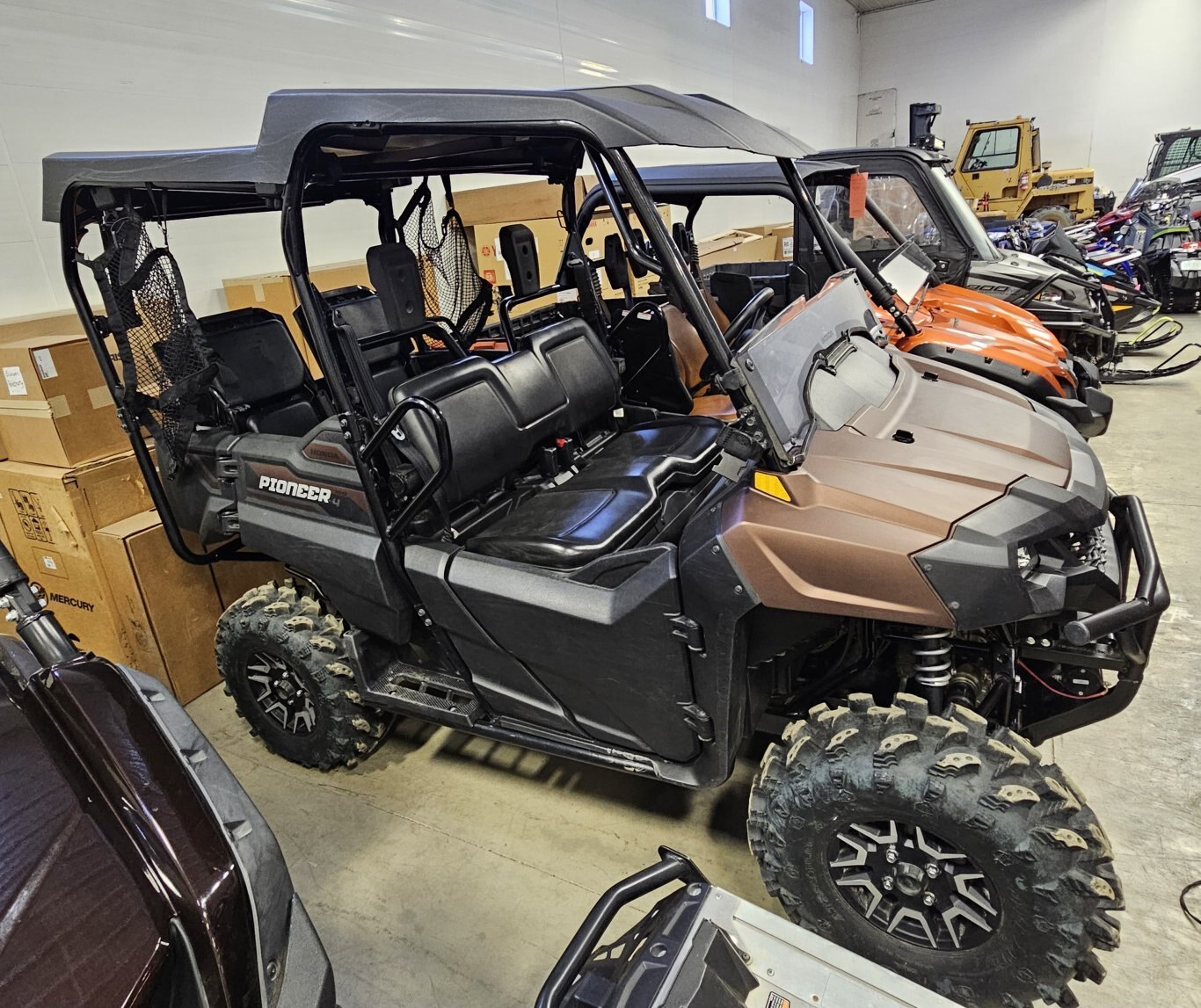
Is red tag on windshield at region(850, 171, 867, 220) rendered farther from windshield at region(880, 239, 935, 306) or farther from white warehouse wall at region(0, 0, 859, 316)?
white warehouse wall at region(0, 0, 859, 316)

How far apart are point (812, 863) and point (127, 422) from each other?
2.38 meters

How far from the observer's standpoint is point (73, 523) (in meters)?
2.86

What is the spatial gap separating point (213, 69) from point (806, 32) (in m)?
12.6

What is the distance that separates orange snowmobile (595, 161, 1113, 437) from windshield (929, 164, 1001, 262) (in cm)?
34

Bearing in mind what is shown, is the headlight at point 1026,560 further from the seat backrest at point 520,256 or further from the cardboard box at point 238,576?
the cardboard box at point 238,576

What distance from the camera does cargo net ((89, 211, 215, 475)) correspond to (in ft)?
7.38

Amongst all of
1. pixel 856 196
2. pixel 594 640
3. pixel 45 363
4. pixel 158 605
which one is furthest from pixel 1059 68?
pixel 158 605

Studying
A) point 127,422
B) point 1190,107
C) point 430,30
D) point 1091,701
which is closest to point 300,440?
point 127,422

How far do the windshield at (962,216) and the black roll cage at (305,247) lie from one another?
8.67ft

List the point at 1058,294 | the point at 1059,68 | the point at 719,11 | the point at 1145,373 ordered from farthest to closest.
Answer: the point at 1059,68 < the point at 719,11 < the point at 1145,373 < the point at 1058,294

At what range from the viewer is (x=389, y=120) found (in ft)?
5.20

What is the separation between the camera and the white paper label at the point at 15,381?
2.77m

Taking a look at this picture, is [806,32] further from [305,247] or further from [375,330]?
[305,247]

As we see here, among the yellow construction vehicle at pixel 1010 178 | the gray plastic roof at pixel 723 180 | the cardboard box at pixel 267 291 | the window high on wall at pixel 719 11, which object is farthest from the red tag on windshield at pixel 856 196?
the yellow construction vehicle at pixel 1010 178
